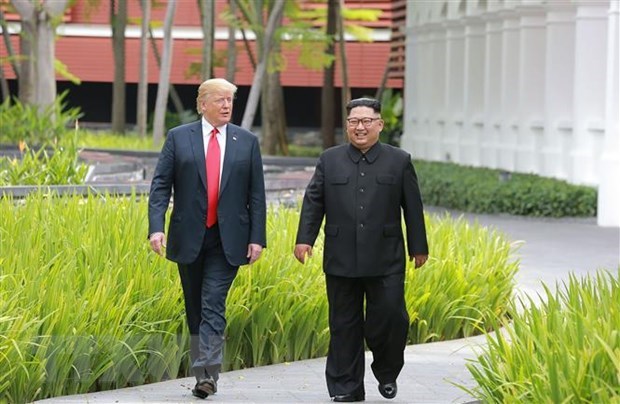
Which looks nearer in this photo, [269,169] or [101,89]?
[269,169]

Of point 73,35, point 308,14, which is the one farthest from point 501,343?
point 73,35

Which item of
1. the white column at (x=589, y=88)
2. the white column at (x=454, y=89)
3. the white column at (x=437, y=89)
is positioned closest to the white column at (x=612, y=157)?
the white column at (x=589, y=88)

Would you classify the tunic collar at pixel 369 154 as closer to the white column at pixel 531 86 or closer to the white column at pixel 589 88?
the white column at pixel 589 88

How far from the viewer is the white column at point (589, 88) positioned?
27938mm

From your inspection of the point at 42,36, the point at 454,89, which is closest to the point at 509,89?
the point at 454,89

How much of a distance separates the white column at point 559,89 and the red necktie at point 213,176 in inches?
798

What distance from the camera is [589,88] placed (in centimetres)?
2870

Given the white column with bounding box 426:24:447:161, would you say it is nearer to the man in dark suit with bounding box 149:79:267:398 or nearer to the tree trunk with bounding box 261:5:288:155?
the tree trunk with bounding box 261:5:288:155

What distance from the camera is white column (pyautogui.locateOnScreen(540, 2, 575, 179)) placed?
3034cm

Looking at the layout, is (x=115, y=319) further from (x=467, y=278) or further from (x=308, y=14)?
(x=308, y=14)

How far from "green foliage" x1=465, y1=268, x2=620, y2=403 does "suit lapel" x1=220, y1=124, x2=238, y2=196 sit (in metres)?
1.83

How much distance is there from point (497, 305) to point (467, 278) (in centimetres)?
36

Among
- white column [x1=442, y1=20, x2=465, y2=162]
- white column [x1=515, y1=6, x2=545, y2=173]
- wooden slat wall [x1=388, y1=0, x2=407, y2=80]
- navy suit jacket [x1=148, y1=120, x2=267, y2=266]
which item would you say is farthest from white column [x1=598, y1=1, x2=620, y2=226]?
wooden slat wall [x1=388, y1=0, x2=407, y2=80]

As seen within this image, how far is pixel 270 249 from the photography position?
12.3m
